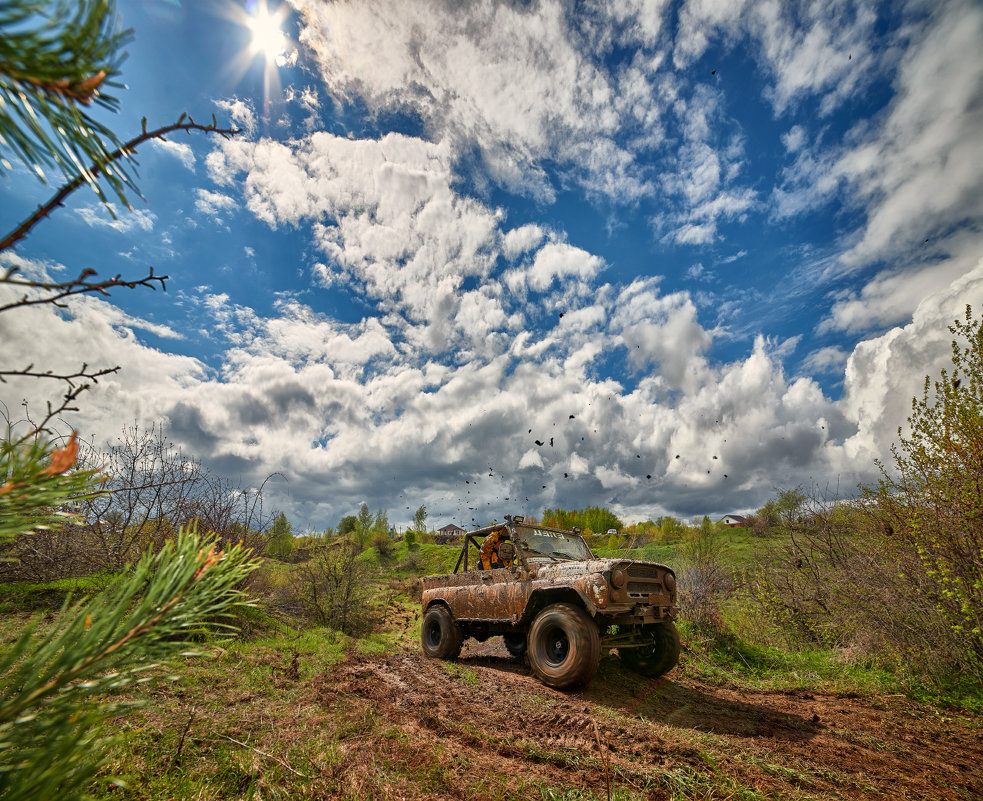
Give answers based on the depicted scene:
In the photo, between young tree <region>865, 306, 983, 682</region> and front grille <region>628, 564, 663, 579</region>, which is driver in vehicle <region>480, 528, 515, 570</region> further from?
young tree <region>865, 306, 983, 682</region>

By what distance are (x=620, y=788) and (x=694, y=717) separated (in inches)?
99.2

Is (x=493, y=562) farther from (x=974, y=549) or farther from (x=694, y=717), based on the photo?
(x=974, y=549)

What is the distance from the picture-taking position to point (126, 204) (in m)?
1.01

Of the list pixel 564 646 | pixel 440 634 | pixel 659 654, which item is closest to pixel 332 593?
pixel 440 634

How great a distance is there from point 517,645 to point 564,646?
2.86m

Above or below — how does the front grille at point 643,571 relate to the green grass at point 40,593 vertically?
above

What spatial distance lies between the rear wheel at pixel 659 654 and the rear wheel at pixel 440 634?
2.89 meters

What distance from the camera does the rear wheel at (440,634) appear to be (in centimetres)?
745

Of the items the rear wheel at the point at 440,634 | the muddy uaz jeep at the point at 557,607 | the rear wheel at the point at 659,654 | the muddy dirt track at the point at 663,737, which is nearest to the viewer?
the muddy dirt track at the point at 663,737

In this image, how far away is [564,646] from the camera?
5.78 metres

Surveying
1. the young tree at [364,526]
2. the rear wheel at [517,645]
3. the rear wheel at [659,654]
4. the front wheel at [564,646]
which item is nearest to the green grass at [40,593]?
the front wheel at [564,646]

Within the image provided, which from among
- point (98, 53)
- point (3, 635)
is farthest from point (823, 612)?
point (3, 635)

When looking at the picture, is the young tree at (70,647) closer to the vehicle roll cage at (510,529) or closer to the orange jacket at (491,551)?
the vehicle roll cage at (510,529)

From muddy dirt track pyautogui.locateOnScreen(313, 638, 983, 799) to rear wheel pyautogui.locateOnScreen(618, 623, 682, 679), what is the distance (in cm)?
28
